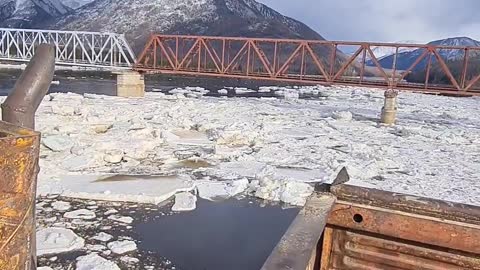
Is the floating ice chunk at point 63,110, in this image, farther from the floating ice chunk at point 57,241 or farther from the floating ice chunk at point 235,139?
the floating ice chunk at point 57,241

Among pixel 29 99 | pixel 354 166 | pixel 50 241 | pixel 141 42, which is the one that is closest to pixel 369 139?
pixel 354 166

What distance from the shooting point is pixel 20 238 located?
6.75 feet

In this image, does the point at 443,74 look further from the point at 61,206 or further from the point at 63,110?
the point at 61,206

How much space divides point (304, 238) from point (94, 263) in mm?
2917

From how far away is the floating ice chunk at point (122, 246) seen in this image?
5164 millimetres

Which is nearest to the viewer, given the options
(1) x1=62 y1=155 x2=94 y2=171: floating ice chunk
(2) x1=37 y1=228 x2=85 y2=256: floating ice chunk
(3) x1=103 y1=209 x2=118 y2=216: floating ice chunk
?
(2) x1=37 y1=228 x2=85 y2=256: floating ice chunk

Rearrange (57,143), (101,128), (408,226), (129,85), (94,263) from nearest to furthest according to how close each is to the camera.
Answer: (408,226)
(94,263)
(57,143)
(101,128)
(129,85)

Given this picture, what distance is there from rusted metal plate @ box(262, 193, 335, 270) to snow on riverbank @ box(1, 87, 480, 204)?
396 centimetres

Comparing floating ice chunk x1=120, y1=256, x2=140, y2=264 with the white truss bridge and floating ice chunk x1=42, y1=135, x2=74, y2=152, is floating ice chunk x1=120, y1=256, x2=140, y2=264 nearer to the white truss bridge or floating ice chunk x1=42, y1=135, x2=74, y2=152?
floating ice chunk x1=42, y1=135, x2=74, y2=152

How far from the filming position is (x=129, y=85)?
27562 millimetres

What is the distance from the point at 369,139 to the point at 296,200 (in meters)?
7.30

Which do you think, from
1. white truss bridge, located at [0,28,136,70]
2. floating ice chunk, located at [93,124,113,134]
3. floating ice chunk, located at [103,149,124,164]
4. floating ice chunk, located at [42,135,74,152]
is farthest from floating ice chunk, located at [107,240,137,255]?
white truss bridge, located at [0,28,136,70]

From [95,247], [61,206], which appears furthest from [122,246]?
[61,206]

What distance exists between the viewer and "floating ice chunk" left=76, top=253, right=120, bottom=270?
4.68 meters
